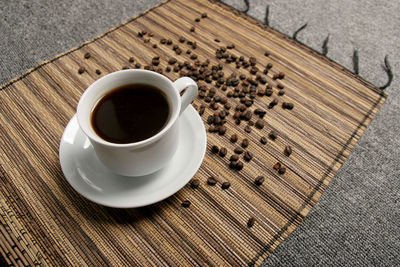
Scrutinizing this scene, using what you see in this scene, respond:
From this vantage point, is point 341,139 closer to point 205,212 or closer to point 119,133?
point 205,212

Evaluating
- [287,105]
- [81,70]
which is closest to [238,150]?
[287,105]

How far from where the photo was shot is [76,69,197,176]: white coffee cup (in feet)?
1.95

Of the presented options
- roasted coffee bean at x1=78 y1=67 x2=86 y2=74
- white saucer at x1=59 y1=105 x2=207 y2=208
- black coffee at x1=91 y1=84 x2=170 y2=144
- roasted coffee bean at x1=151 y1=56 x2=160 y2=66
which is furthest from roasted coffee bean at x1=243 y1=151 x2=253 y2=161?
roasted coffee bean at x1=78 y1=67 x2=86 y2=74

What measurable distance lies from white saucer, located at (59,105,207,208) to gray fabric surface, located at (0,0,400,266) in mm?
374

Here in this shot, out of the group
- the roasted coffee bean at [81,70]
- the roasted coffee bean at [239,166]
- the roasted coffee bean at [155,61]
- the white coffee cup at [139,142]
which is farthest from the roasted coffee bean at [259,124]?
the roasted coffee bean at [81,70]

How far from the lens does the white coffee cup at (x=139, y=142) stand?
1.95ft

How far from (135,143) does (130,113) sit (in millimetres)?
126

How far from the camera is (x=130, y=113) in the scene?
0.69 m

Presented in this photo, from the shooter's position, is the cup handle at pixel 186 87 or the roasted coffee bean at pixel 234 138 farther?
the roasted coffee bean at pixel 234 138

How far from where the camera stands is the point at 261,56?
101 centimetres

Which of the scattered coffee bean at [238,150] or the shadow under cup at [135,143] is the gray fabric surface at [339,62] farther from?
the shadow under cup at [135,143]

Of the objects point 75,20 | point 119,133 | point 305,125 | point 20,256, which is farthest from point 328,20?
point 20,256

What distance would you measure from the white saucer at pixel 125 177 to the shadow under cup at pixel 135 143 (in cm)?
3

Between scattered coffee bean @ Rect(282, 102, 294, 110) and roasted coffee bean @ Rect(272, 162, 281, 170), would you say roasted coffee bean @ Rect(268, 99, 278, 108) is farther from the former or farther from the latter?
roasted coffee bean @ Rect(272, 162, 281, 170)
